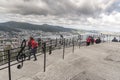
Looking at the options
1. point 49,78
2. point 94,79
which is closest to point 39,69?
point 49,78

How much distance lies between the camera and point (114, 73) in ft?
24.8

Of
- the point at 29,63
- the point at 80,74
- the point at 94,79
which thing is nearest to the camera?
the point at 94,79

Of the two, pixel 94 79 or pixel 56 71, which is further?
pixel 56 71

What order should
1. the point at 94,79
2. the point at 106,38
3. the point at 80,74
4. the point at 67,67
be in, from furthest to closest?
1. the point at 106,38
2. the point at 67,67
3. the point at 80,74
4. the point at 94,79

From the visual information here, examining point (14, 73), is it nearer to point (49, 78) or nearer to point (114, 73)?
point (49, 78)

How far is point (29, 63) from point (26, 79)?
244 centimetres

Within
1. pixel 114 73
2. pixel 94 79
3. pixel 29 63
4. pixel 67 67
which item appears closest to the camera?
pixel 94 79

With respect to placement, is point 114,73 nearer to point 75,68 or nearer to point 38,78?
point 75,68

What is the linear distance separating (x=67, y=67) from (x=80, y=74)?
1.20m

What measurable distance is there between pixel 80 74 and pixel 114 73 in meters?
1.94

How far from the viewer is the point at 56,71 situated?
7496 mm

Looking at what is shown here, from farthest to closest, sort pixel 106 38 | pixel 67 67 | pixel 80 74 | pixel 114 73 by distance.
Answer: pixel 106 38
pixel 67 67
pixel 114 73
pixel 80 74

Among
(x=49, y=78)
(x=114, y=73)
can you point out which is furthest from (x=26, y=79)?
(x=114, y=73)

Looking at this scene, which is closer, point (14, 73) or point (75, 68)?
point (14, 73)
